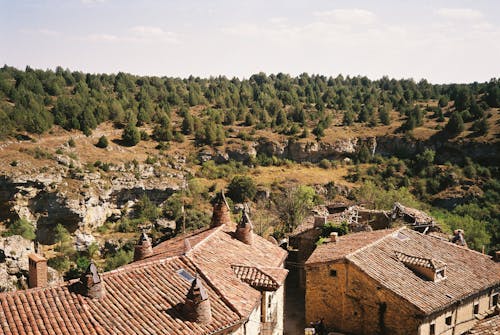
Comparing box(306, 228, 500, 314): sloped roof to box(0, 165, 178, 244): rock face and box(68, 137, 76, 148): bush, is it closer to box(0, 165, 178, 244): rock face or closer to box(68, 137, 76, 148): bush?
box(0, 165, 178, 244): rock face

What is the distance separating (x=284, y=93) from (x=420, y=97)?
132 ft

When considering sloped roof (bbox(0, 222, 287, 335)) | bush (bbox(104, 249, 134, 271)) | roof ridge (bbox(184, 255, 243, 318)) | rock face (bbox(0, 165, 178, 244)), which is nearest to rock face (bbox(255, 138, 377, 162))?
rock face (bbox(0, 165, 178, 244))

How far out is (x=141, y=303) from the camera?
50.9 ft

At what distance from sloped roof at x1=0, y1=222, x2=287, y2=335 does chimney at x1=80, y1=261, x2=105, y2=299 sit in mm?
193

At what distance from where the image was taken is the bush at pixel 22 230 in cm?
5822

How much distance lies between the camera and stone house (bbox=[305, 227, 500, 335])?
71.6 feet

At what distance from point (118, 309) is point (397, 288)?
14.4 m

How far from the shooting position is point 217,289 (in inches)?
669

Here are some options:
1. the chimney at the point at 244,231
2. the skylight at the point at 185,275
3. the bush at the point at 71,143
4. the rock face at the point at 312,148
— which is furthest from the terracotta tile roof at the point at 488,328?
the rock face at the point at 312,148

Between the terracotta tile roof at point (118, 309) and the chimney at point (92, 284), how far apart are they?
19 cm

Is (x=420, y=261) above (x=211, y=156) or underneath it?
above

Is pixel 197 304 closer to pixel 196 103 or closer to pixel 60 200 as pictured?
pixel 60 200

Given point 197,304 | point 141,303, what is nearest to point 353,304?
point 197,304

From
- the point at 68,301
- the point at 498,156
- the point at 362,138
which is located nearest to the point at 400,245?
the point at 68,301
